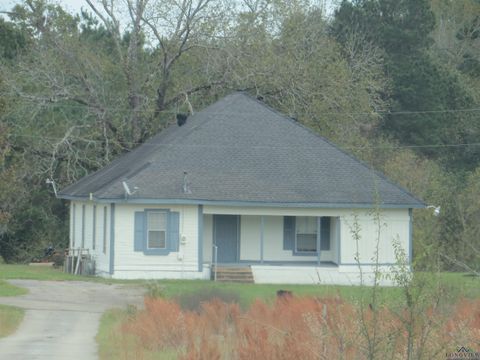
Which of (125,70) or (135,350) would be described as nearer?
(135,350)

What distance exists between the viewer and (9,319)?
76.3 feet

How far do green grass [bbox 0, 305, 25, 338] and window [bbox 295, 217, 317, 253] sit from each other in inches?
596

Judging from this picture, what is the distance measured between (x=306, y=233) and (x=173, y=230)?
5.28 m

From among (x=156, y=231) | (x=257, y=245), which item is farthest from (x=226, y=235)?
(x=156, y=231)

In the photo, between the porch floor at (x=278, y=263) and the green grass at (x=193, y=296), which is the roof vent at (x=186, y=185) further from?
the green grass at (x=193, y=296)

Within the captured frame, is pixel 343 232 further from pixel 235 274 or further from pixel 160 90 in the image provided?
pixel 160 90

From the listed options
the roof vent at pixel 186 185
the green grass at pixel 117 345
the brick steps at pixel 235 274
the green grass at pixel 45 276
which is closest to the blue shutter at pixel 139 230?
the green grass at pixel 45 276

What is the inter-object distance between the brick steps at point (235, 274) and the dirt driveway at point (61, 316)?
13.0 feet

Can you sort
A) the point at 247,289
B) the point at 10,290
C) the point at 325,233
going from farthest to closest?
the point at 325,233
the point at 247,289
the point at 10,290

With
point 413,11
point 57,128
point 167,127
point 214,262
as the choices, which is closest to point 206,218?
point 214,262

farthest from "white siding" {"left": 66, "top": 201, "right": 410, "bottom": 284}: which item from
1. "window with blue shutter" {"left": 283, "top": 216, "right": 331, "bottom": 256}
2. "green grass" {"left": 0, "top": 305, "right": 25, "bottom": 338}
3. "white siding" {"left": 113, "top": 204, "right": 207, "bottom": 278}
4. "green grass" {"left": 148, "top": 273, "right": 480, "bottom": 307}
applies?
"green grass" {"left": 0, "top": 305, "right": 25, "bottom": 338}

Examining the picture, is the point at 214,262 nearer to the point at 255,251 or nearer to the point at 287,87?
the point at 255,251

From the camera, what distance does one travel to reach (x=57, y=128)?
4844cm

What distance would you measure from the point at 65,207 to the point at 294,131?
15617 millimetres
